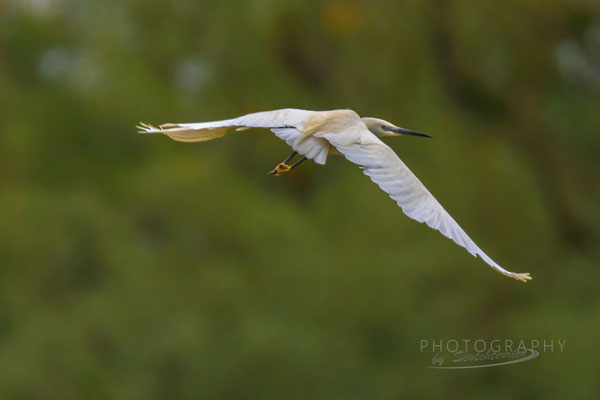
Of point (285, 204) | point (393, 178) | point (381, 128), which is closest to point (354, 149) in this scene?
point (393, 178)

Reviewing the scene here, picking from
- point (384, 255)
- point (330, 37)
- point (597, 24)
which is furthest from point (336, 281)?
point (597, 24)

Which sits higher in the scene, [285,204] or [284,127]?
[284,127]

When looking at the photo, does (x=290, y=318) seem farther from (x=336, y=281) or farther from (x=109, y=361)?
(x=109, y=361)

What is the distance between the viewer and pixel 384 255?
10578mm

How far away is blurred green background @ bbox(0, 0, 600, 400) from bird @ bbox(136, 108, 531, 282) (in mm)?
6534

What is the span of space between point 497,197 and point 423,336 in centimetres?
188

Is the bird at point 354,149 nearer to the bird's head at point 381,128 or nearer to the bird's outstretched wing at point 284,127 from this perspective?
the bird's outstretched wing at point 284,127

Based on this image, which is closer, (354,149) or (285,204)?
(354,149)

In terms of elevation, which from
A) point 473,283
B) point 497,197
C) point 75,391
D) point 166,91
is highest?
point 166,91

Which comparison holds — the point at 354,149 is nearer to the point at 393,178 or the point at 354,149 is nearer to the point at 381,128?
the point at 393,178

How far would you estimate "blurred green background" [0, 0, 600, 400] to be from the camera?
998cm

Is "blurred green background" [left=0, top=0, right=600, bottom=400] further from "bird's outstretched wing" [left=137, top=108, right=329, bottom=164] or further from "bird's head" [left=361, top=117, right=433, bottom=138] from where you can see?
"bird's outstretched wing" [left=137, top=108, right=329, bottom=164]

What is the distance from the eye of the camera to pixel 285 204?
12.2 meters

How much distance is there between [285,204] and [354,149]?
9088 millimetres
